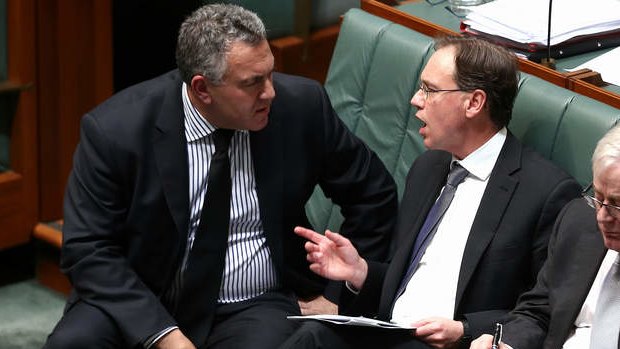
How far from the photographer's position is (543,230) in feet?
8.97

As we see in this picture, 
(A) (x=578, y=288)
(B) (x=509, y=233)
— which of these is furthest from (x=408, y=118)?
(A) (x=578, y=288)

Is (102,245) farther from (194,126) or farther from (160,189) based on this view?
(194,126)

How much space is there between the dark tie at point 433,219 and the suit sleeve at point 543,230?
0.65 ft

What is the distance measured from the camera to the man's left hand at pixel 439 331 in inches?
106

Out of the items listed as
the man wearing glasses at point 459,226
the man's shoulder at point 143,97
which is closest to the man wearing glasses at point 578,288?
the man wearing glasses at point 459,226

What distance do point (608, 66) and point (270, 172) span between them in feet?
2.78

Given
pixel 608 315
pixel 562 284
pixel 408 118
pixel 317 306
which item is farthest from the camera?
pixel 408 118

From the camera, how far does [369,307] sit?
9.66 ft

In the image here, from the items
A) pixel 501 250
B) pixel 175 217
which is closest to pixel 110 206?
pixel 175 217

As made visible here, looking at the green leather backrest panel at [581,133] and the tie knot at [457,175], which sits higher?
the green leather backrest panel at [581,133]

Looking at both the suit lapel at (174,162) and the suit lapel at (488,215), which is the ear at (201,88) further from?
the suit lapel at (488,215)

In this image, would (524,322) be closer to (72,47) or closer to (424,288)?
(424,288)

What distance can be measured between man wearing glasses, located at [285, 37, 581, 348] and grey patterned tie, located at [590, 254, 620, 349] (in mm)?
263

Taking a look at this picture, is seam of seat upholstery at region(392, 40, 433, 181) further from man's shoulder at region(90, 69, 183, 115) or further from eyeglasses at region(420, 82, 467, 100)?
man's shoulder at region(90, 69, 183, 115)
